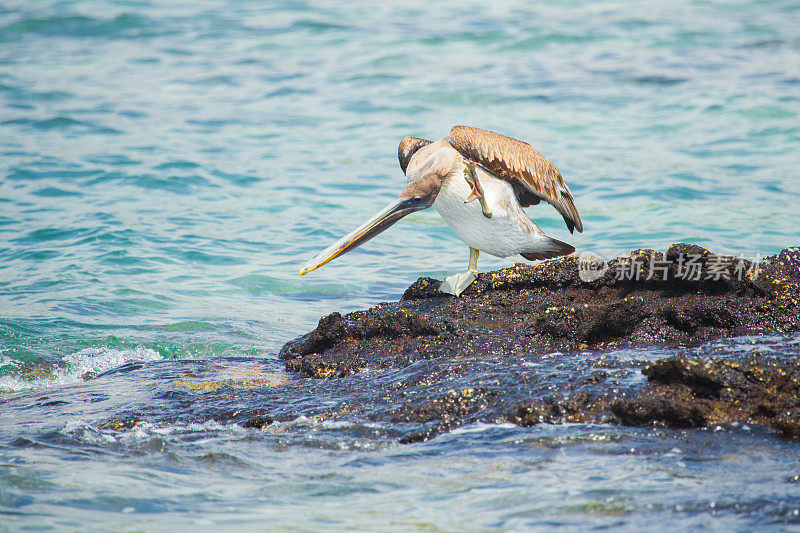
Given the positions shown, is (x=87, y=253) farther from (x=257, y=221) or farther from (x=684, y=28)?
(x=684, y=28)

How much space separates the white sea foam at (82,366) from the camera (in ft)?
17.4

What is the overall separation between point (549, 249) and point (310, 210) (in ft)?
17.0

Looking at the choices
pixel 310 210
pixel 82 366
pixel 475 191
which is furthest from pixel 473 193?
pixel 310 210

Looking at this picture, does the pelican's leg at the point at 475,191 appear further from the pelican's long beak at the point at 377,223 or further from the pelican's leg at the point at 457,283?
the pelican's leg at the point at 457,283

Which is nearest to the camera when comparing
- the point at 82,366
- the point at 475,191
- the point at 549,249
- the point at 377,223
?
the point at 475,191

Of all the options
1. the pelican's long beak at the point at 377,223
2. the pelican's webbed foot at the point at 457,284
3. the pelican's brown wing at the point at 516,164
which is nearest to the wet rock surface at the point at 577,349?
the pelican's webbed foot at the point at 457,284

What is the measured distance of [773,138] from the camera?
11.7 m

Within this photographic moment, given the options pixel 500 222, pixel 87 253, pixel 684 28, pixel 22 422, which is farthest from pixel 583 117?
pixel 22 422

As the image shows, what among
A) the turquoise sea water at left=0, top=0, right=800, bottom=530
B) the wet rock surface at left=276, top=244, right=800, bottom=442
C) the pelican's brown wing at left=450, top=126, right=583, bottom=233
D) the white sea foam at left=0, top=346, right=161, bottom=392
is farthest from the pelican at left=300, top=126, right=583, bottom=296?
the white sea foam at left=0, top=346, right=161, bottom=392

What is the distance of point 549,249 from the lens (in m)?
5.07

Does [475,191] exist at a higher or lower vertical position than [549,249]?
higher

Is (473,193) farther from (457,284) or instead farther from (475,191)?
(457,284)

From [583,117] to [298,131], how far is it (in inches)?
163

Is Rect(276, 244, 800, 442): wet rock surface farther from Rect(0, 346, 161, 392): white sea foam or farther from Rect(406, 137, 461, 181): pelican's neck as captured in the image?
Rect(0, 346, 161, 392): white sea foam
